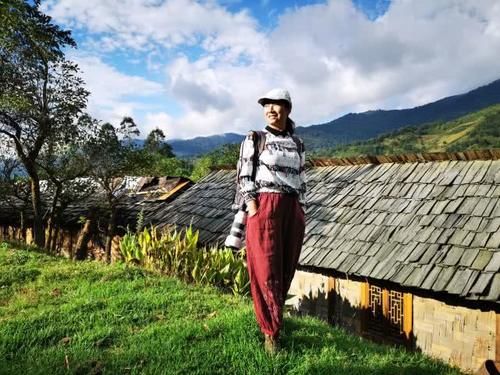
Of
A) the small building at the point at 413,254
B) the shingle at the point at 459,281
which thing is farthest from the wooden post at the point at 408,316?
the shingle at the point at 459,281

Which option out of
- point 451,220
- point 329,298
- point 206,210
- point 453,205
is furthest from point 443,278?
point 206,210

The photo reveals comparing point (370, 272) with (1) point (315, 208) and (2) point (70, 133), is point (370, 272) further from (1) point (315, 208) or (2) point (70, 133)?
(2) point (70, 133)

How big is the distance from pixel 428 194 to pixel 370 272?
2340mm

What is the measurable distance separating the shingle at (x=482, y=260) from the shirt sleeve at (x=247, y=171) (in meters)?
4.60

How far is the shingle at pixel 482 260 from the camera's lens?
637 cm

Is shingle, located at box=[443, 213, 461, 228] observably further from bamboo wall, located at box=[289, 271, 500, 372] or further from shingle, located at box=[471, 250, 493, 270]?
bamboo wall, located at box=[289, 271, 500, 372]

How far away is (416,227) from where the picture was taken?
7.96 m

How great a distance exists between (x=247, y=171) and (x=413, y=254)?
497 centimetres

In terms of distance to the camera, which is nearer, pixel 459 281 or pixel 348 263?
pixel 459 281

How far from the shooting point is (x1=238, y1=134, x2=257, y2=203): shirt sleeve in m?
3.42

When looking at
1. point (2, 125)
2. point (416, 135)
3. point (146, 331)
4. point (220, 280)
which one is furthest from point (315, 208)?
point (416, 135)

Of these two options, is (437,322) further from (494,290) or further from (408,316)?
(494,290)

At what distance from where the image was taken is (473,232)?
706 centimetres

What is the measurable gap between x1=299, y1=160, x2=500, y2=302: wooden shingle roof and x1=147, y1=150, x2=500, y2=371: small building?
2cm
